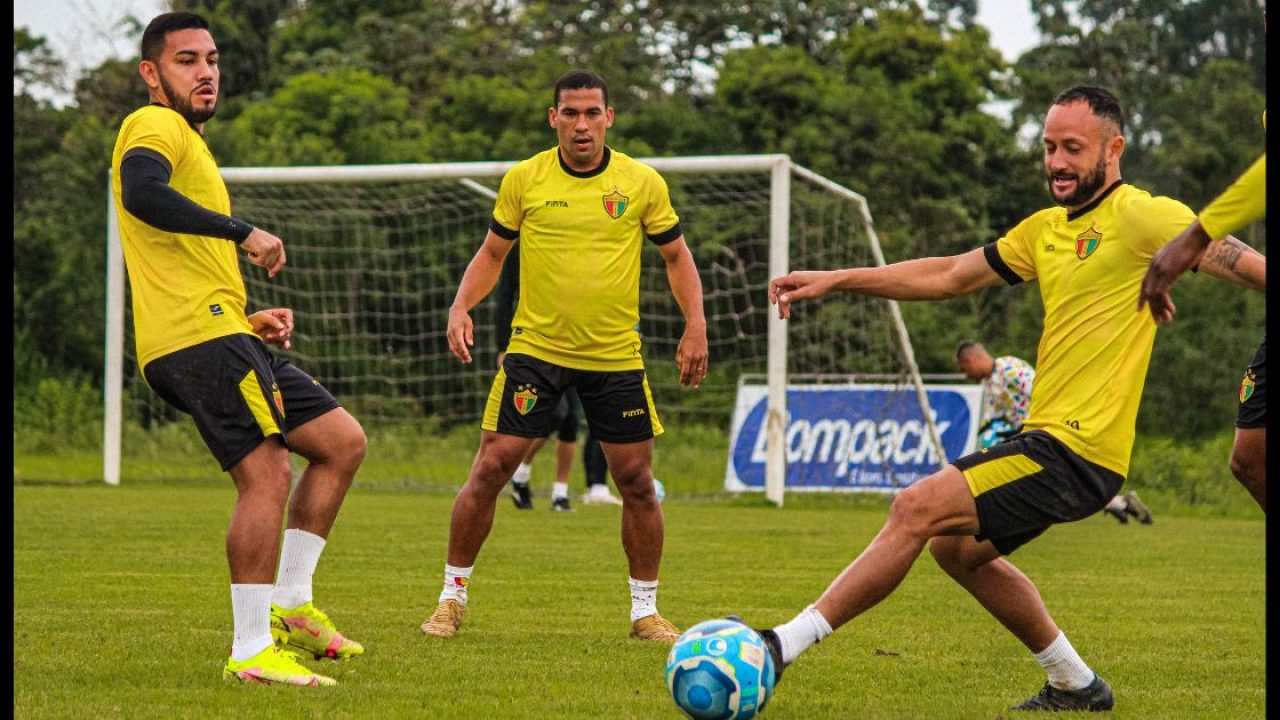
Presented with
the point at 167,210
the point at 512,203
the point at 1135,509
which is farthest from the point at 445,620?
the point at 1135,509

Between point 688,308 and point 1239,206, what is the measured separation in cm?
319

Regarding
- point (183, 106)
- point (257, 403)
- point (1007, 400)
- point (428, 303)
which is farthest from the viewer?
point (428, 303)

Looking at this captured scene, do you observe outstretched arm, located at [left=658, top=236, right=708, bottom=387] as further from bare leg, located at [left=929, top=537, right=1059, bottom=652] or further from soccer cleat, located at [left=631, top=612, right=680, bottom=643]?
bare leg, located at [left=929, top=537, right=1059, bottom=652]

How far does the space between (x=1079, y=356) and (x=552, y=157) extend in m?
2.88

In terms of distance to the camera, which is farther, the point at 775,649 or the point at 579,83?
the point at 579,83

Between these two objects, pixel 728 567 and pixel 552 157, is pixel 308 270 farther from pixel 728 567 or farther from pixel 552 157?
pixel 552 157

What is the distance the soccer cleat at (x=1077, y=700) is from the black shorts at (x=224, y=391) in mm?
2496

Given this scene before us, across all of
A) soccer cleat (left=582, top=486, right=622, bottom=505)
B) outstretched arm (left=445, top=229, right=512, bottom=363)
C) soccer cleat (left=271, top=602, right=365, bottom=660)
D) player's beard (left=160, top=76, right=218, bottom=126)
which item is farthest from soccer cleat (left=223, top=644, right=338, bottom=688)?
soccer cleat (left=582, top=486, right=622, bottom=505)

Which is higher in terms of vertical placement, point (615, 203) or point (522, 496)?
point (615, 203)

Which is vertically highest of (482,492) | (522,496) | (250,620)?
(482,492)

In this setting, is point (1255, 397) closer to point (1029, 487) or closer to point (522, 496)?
point (1029, 487)

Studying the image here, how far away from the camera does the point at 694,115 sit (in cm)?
3188

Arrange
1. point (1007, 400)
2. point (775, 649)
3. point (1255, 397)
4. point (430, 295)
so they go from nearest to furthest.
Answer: point (775, 649)
point (1255, 397)
point (1007, 400)
point (430, 295)

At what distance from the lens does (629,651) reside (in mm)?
6215
